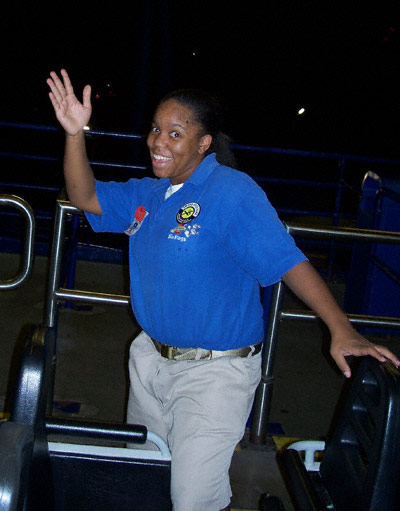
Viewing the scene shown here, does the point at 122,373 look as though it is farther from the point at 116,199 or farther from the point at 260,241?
the point at 260,241

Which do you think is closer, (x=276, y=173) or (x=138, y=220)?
(x=138, y=220)

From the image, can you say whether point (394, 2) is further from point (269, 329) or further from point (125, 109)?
point (125, 109)

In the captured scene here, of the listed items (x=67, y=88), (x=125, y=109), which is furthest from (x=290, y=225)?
(x=125, y=109)

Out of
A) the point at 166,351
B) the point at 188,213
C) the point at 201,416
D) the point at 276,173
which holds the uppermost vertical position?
the point at 276,173

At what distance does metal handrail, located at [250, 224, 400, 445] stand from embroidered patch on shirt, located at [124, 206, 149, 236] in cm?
76

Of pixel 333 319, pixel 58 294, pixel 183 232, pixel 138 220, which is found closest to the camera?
pixel 333 319

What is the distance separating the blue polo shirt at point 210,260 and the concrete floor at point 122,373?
1.00 metres

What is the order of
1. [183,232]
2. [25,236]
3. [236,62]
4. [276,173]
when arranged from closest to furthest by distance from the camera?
[183,232], [25,236], [236,62], [276,173]

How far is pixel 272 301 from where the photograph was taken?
2.58 m

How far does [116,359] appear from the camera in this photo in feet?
12.5

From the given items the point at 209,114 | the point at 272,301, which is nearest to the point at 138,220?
the point at 209,114

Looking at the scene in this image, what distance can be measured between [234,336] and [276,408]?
1741 millimetres

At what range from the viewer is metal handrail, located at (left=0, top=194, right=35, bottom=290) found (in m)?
2.32

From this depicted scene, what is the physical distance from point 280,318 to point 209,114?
1.12m
